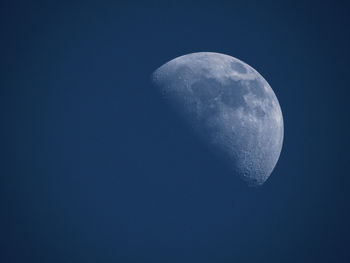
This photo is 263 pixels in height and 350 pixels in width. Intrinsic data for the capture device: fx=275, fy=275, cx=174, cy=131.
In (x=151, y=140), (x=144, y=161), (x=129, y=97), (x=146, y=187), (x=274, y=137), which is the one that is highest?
(x=274, y=137)

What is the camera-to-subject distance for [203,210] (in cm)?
659

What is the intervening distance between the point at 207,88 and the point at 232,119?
972 millimetres

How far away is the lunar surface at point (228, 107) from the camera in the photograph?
21.9ft

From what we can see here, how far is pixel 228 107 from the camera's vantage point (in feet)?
22.1

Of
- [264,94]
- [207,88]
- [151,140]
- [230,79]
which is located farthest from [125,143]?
[264,94]

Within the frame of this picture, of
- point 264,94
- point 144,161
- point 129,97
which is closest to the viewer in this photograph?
point 144,161

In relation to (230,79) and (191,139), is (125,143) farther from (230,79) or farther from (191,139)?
(230,79)

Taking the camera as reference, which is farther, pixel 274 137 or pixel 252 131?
pixel 274 137

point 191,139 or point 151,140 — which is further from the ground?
point 191,139

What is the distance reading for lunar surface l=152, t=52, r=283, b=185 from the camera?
6.67 metres

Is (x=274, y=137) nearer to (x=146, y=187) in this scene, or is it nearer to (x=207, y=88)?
(x=207, y=88)

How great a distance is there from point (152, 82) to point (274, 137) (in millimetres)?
3721

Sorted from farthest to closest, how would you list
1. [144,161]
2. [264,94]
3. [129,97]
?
[264,94] < [129,97] < [144,161]

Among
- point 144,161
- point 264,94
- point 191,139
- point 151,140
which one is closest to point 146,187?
point 144,161
